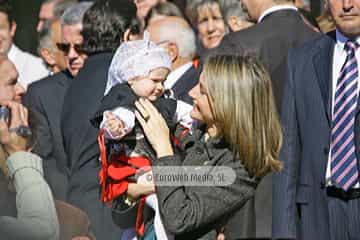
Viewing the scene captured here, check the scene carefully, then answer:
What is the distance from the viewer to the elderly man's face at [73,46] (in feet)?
22.5

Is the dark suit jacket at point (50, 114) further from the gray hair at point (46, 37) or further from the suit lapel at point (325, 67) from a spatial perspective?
the suit lapel at point (325, 67)

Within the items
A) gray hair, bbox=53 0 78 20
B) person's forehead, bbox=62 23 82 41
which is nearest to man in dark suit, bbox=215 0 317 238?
person's forehead, bbox=62 23 82 41

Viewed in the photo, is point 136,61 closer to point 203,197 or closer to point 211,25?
point 203,197

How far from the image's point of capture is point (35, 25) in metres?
10.2

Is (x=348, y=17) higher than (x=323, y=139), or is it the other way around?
(x=348, y=17)

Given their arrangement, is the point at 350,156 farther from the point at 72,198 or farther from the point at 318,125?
the point at 72,198

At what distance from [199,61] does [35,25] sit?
3198mm

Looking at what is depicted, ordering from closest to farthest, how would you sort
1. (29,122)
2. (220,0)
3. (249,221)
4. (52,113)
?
(29,122) < (249,221) < (52,113) < (220,0)

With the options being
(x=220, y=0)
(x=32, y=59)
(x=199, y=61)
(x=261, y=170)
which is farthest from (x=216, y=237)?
(x=32, y=59)

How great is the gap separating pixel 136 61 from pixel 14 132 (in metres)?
0.62

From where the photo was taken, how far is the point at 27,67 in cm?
876

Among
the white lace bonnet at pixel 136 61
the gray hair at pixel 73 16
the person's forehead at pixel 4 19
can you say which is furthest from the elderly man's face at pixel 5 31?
A: the white lace bonnet at pixel 136 61

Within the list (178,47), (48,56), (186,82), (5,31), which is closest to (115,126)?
(186,82)

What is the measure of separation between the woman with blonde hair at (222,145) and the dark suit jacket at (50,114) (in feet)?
5.43
